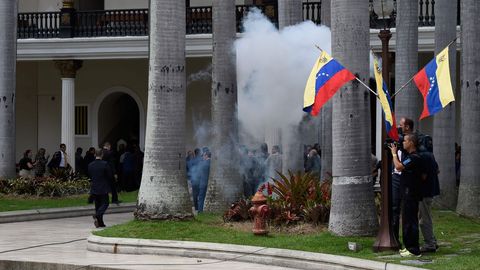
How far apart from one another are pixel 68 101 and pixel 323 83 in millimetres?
22574

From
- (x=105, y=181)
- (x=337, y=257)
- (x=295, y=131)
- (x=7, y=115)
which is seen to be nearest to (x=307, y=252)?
(x=337, y=257)

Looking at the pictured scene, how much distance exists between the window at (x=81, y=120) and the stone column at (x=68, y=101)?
10.7ft

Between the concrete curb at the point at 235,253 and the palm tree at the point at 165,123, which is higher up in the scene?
the palm tree at the point at 165,123

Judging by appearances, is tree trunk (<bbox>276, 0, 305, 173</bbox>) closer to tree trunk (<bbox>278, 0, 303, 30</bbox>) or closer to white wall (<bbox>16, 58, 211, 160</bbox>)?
tree trunk (<bbox>278, 0, 303, 30</bbox>)

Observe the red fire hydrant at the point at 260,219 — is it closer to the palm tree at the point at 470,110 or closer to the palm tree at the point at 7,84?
the palm tree at the point at 470,110

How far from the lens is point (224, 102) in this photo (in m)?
20.6

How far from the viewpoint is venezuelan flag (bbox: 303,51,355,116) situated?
1430 centimetres

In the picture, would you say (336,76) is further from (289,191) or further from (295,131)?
(295,131)

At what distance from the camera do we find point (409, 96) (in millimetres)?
21203

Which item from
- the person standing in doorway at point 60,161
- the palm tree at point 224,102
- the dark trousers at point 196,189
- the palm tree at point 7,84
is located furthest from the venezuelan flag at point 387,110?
the person standing in doorway at point 60,161

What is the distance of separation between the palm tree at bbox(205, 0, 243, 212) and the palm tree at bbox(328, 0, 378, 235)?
5.19 meters

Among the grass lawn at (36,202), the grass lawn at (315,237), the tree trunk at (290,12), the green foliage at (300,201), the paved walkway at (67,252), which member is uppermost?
the tree trunk at (290,12)

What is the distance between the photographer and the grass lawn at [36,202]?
79.5 feet

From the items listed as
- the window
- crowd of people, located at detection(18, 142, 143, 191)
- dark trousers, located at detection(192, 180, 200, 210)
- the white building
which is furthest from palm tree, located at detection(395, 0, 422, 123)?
the window
